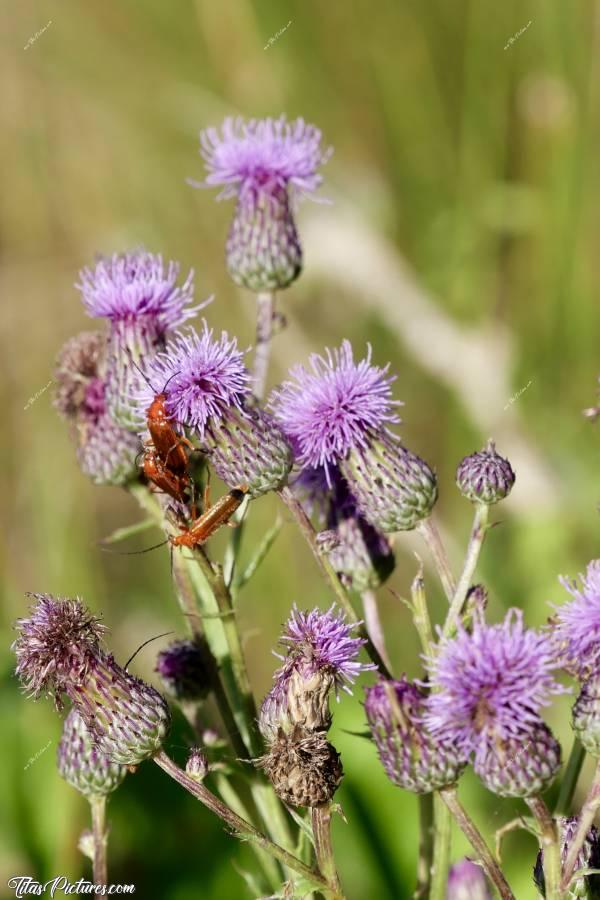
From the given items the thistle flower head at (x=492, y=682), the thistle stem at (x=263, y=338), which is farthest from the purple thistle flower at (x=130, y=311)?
the thistle flower head at (x=492, y=682)

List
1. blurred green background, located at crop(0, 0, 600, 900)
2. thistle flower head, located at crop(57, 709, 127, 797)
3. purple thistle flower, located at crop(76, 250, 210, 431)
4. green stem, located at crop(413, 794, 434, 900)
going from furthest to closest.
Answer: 1. blurred green background, located at crop(0, 0, 600, 900)
2. purple thistle flower, located at crop(76, 250, 210, 431)
3. green stem, located at crop(413, 794, 434, 900)
4. thistle flower head, located at crop(57, 709, 127, 797)

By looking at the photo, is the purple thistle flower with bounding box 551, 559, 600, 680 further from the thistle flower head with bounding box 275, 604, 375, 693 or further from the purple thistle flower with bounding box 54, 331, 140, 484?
the purple thistle flower with bounding box 54, 331, 140, 484

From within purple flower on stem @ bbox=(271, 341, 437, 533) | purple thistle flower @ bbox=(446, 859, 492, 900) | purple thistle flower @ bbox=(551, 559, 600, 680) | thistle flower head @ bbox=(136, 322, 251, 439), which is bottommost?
purple thistle flower @ bbox=(446, 859, 492, 900)

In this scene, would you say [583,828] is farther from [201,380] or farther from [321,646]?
[201,380]

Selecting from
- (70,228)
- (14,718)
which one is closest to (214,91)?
(70,228)

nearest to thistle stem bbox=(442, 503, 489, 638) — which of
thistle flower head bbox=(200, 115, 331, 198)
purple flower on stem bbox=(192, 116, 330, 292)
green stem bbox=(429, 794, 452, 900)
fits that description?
green stem bbox=(429, 794, 452, 900)

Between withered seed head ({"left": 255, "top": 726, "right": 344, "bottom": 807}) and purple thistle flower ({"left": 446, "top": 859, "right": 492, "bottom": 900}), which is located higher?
withered seed head ({"left": 255, "top": 726, "right": 344, "bottom": 807})

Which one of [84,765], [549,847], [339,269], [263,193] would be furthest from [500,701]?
[339,269]

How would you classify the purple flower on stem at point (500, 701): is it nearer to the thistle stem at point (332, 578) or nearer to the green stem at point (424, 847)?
the thistle stem at point (332, 578)
